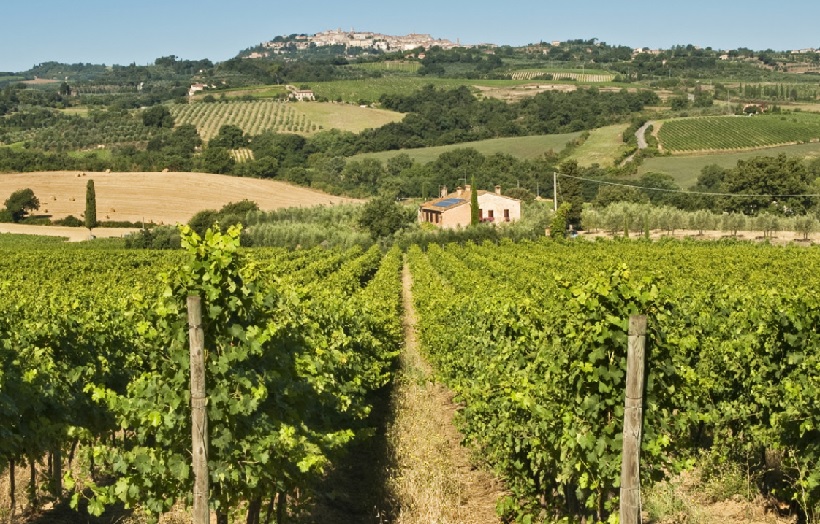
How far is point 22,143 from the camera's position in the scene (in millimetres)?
126438

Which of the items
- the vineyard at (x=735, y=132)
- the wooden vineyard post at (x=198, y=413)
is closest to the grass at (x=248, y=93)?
the vineyard at (x=735, y=132)

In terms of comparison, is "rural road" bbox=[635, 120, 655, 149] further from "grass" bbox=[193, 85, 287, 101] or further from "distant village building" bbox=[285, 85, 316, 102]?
"grass" bbox=[193, 85, 287, 101]

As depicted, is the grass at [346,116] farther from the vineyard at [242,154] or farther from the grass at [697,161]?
the grass at [697,161]

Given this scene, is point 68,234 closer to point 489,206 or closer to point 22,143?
point 489,206

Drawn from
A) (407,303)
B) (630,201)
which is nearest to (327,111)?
(630,201)

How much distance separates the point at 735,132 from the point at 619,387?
118934 millimetres

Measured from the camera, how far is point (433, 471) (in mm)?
12086

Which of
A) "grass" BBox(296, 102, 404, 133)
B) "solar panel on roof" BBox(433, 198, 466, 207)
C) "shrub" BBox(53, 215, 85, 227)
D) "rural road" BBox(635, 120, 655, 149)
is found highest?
"grass" BBox(296, 102, 404, 133)

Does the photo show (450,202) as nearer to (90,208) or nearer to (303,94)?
(90,208)

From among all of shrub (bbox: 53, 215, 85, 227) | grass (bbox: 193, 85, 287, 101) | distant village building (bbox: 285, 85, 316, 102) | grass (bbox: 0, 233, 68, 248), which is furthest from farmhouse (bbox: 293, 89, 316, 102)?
grass (bbox: 0, 233, 68, 248)

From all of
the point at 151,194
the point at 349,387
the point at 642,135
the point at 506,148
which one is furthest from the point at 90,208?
the point at 642,135

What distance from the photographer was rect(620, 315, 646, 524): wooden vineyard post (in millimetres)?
7121

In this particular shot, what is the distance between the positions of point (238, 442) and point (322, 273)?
24930 mm

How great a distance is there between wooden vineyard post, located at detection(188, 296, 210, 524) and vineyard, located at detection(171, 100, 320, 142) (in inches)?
5073
